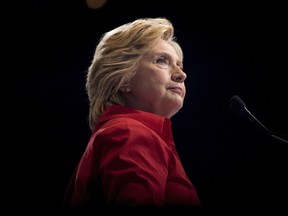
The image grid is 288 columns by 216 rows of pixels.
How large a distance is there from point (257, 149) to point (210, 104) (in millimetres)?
405

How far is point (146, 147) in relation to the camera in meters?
0.98

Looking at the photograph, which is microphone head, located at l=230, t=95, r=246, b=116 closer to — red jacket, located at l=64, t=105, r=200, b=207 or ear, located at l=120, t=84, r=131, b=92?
red jacket, located at l=64, t=105, r=200, b=207

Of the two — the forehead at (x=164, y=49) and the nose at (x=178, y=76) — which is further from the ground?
the forehead at (x=164, y=49)

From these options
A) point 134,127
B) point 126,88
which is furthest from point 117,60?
point 134,127

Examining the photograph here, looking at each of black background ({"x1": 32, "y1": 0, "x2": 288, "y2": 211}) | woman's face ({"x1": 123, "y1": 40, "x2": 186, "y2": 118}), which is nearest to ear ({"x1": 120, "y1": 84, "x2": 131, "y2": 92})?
woman's face ({"x1": 123, "y1": 40, "x2": 186, "y2": 118})

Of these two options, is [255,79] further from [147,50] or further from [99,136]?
[99,136]

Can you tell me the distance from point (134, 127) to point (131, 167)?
144 millimetres

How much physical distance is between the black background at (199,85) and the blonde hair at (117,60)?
0.93 metres

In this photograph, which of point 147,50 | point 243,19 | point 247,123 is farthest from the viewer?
point 247,123

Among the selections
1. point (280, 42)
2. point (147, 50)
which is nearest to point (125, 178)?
point (147, 50)

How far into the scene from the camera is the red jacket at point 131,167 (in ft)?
2.88

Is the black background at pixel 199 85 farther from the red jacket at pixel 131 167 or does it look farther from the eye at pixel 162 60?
the red jacket at pixel 131 167

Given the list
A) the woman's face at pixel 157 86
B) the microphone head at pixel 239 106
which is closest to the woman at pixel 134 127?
the woman's face at pixel 157 86

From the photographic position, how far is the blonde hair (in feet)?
4.30
